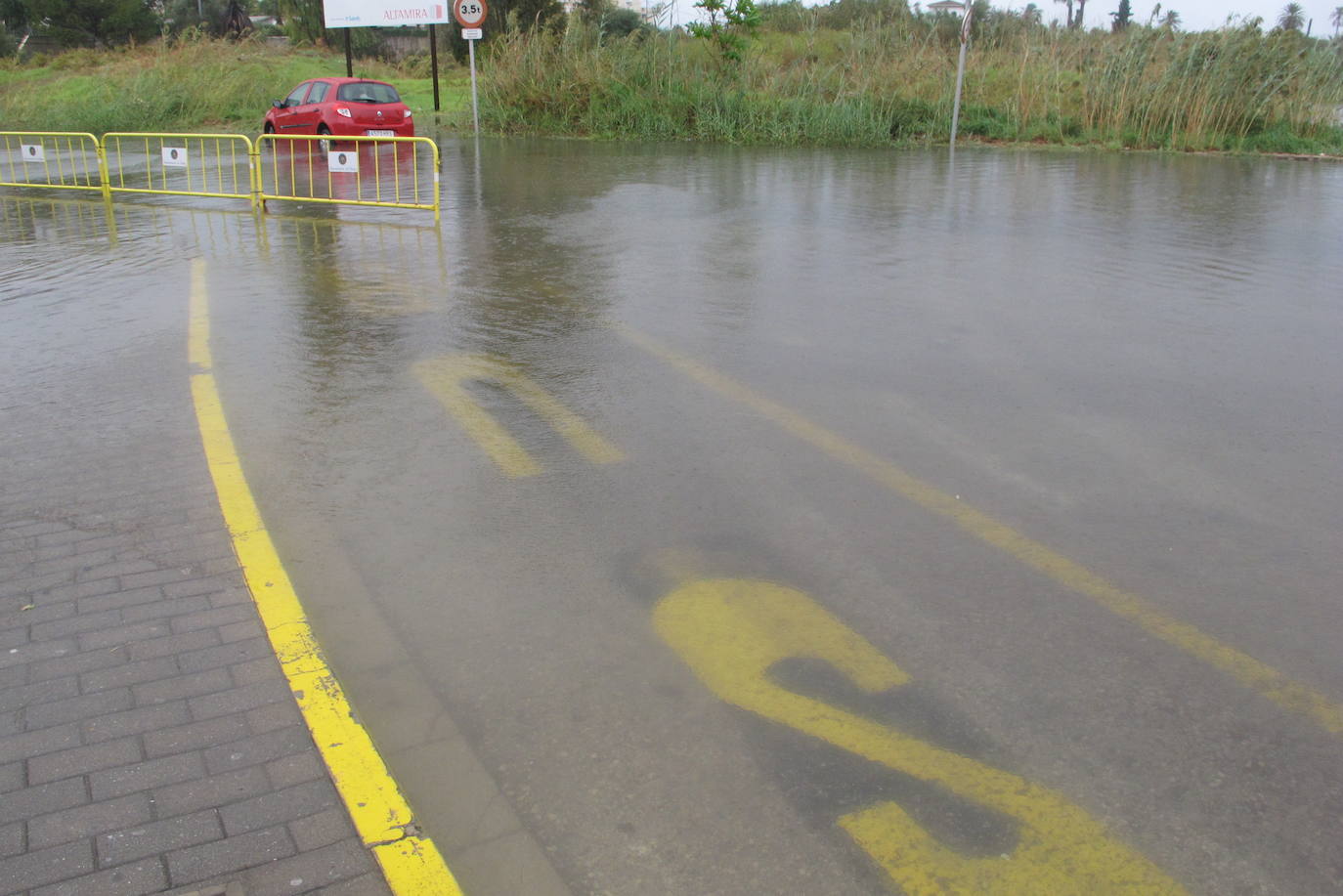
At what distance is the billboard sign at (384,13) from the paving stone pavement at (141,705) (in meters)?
26.7

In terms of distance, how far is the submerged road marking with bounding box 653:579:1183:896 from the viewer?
2.85m

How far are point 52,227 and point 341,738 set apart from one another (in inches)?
487

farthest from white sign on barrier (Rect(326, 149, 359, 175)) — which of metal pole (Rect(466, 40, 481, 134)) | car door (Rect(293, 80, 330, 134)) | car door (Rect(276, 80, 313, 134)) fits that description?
metal pole (Rect(466, 40, 481, 134))

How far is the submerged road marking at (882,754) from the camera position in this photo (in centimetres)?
285

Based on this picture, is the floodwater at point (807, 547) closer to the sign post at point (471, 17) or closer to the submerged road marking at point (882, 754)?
the submerged road marking at point (882, 754)

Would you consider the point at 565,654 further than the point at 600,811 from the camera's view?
Yes

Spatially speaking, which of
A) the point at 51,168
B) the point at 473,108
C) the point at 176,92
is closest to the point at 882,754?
the point at 51,168

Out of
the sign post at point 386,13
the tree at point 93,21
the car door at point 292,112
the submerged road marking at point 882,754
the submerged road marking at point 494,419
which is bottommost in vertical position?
the submerged road marking at point 882,754

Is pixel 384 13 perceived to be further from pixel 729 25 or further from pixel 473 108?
pixel 729 25

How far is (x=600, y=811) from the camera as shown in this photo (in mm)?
3068

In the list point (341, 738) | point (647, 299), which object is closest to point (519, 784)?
point (341, 738)

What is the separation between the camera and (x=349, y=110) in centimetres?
2334

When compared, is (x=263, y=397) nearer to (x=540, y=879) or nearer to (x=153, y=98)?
(x=540, y=879)

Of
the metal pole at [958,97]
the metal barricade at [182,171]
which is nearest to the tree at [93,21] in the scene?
the metal barricade at [182,171]
